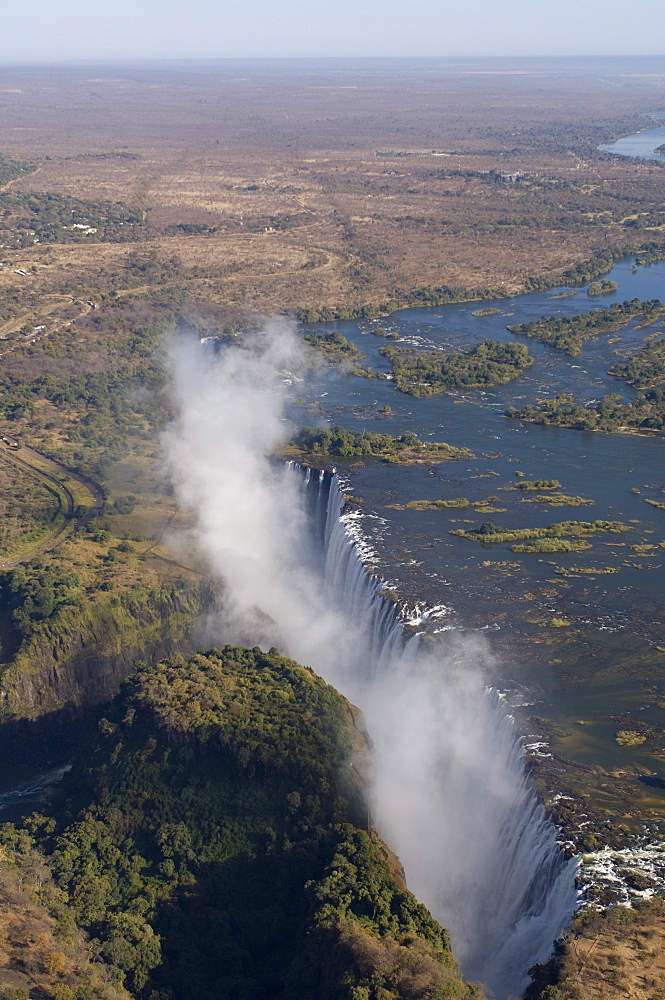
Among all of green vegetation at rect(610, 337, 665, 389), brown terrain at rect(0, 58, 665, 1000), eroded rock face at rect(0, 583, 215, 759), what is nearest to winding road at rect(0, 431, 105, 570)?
brown terrain at rect(0, 58, 665, 1000)

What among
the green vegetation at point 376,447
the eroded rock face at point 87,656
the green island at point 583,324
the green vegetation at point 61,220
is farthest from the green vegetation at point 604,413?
the green vegetation at point 61,220

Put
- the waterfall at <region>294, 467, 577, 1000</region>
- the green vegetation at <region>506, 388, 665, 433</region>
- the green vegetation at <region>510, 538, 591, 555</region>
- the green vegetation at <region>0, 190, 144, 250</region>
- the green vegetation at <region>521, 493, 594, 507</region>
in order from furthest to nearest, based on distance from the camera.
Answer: the green vegetation at <region>0, 190, 144, 250</region>
the green vegetation at <region>506, 388, 665, 433</region>
the green vegetation at <region>521, 493, 594, 507</region>
the green vegetation at <region>510, 538, 591, 555</region>
the waterfall at <region>294, 467, 577, 1000</region>

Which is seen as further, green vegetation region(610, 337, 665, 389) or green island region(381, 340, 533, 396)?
Answer: green island region(381, 340, 533, 396)

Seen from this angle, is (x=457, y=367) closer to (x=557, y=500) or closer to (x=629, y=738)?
(x=557, y=500)

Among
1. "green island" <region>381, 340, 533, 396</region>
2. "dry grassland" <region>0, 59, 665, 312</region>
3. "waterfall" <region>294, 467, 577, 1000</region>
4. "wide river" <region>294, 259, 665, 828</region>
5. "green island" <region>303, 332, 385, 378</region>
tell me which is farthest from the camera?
"dry grassland" <region>0, 59, 665, 312</region>

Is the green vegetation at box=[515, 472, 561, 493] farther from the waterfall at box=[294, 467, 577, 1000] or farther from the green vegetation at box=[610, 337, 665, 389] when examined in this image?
the green vegetation at box=[610, 337, 665, 389]

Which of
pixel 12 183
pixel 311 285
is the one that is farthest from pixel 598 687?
pixel 12 183

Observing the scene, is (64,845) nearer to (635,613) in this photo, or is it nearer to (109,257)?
(635,613)
